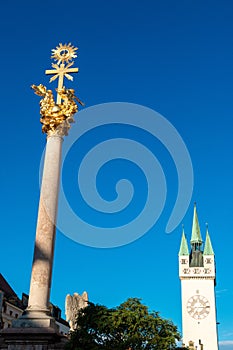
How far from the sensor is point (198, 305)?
4432 inches

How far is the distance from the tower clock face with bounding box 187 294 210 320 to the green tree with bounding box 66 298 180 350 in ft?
295

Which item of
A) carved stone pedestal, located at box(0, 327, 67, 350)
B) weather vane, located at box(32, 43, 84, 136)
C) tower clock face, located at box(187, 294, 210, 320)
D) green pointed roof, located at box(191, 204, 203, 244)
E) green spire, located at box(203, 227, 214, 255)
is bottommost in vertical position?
carved stone pedestal, located at box(0, 327, 67, 350)

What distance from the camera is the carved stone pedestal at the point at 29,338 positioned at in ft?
62.3

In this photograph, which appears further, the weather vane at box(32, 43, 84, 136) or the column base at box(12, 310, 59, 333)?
the weather vane at box(32, 43, 84, 136)

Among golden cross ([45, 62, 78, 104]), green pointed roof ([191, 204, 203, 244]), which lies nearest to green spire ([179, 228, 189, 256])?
green pointed roof ([191, 204, 203, 244])

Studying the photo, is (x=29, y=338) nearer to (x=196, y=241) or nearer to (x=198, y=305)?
(x=198, y=305)

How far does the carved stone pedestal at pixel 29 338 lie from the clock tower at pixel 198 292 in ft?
304

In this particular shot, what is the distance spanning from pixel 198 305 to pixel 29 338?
98.7m

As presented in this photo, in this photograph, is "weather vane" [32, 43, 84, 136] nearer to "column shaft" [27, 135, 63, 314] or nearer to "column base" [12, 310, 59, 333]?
"column shaft" [27, 135, 63, 314]

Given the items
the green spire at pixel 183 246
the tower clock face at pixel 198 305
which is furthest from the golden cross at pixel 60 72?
the green spire at pixel 183 246

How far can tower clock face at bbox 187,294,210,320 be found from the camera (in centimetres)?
11181

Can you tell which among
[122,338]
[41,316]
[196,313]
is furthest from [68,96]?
[196,313]

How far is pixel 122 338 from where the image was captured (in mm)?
24922

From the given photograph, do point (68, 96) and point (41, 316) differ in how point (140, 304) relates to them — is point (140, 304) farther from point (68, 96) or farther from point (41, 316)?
point (68, 96)
